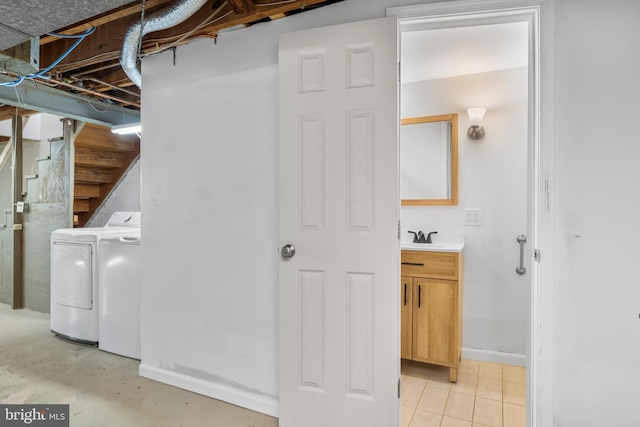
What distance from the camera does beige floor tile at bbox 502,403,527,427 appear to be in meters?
1.92

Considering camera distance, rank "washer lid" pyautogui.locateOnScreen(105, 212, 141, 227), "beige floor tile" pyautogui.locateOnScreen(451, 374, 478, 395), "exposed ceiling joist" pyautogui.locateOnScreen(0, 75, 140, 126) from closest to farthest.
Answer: "beige floor tile" pyautogui.locateOnScreen(451, 374, 478, 395) → "exposed ceiling joist" pyautogui.locateOnScreen(0, 75, 140, 126) → "washer lid" pyautogui.locateOnScreen(105, 212, 141, 227)

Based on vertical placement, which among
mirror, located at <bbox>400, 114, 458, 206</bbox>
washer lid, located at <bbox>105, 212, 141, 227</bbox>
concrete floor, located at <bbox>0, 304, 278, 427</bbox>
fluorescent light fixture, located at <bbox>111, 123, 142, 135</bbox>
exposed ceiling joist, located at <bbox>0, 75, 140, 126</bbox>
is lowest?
concrete floor, located at <bbox>0, 304, 278, 427</bbox>

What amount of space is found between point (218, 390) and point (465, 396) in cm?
161

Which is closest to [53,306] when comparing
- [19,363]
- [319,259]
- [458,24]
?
[19,363]

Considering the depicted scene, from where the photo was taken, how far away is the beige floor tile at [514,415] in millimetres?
1919

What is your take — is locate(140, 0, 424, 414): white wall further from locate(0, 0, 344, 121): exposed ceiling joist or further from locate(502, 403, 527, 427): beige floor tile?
locate(502, 403, 527, 427): beige floor tile

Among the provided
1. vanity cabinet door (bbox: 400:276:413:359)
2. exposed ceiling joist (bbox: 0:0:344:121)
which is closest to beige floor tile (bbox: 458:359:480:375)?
vanity cabinet door (bbox: 400:276:413:359)

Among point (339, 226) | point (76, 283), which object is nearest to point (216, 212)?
point (339, 226)

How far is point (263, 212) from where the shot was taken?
201cm

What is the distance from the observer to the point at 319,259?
1.77m

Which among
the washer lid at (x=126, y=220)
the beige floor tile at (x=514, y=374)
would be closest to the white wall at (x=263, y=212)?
the beige floor tile at (x=514, y=374)

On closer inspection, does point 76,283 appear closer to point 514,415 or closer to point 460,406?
point 460,406

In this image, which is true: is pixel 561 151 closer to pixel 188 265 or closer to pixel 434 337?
pixel 434 337

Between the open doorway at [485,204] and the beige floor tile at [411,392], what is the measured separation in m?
0.01
